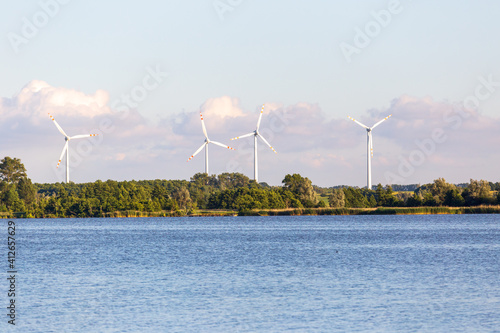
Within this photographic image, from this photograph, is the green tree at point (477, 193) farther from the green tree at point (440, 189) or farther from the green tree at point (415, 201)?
the green tree at point (415, 201)

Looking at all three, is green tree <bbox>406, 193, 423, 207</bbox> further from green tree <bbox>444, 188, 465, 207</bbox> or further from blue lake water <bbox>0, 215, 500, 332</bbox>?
blue lake water <bbox>0, 215, 500, 332</bbox>

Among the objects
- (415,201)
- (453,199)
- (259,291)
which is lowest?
(259,291)

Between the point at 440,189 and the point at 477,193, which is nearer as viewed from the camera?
the point at 477,193

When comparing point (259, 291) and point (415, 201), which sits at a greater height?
point (415, 201)

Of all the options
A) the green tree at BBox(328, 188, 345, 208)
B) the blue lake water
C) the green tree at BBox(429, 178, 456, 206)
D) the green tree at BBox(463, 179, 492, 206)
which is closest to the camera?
the blue lake water

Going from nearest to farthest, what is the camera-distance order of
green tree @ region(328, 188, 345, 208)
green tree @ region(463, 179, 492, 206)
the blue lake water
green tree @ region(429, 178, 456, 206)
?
the blue lake water → green tree @ region(463, 179, 492, 206) → green tree @ region(429, 178, 456, 206) → green tree @ region(328, 188, 345, 208)

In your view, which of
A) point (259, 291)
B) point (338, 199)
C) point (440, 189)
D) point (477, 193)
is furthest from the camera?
point (338, 199)

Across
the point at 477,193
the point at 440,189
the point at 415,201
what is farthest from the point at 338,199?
the point at 477,193

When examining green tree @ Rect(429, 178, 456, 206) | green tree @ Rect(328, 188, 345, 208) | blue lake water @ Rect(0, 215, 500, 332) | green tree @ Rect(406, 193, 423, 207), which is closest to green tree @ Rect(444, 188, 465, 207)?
green tree @ Rect(429, 178, 456, 206)

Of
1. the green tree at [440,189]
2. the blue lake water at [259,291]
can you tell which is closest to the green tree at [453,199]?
the green tree at [440,189]

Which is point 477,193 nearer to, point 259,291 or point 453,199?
point 453,199

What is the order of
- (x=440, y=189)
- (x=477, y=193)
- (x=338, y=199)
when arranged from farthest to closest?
(x=338, y=199), (x=440, y=189), (x=477, y=193)

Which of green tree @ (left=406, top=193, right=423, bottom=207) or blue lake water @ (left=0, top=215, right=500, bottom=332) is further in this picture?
green tree @ (left=406, top=193, right=423, bottom=207)

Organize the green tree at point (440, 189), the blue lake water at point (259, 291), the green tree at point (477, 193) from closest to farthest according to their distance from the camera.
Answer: the blue lake water at point (259, 291), the green tree at point (477, 193), the green tree at point (440, 189)
